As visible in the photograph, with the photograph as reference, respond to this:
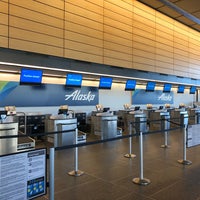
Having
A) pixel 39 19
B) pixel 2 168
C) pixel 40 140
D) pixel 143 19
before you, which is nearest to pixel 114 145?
pixel 40 140

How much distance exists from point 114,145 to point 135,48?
5.09 meters

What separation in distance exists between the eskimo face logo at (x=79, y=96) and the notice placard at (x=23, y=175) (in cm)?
766

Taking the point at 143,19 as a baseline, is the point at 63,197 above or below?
below

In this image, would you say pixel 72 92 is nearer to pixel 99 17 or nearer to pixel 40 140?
pixel 40 140

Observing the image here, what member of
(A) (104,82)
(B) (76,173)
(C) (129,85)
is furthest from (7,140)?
(C) (129,85)

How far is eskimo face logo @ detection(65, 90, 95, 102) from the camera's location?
10.0 metres

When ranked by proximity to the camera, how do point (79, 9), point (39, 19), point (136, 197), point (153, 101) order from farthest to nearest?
1. point (153, 101)
2. point (79, 9)
3. point (39, 19)
4. point (136, 197)

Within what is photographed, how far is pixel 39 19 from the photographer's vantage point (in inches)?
262

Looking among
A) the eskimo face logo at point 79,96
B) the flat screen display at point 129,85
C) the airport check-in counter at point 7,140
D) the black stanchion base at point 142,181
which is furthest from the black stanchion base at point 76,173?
the flat screen display at point 129,85

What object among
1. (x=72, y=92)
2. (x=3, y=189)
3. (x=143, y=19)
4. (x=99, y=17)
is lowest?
(x=3, y=189)

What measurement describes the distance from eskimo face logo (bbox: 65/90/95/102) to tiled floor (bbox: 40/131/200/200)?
13.7 ft

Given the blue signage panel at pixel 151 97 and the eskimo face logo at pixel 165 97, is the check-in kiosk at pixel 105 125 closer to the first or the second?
Answer: the blue signage panel at pixel 151 97

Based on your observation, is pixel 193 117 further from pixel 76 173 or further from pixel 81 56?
pixel 76 173

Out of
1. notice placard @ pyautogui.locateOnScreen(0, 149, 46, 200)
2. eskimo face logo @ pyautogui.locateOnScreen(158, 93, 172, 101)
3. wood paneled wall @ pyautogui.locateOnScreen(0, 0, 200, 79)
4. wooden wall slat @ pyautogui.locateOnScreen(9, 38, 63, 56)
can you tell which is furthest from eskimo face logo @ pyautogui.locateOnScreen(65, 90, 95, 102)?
notice placard @ pyautogui.locateOnScreen(0, 149, 46, 200)
